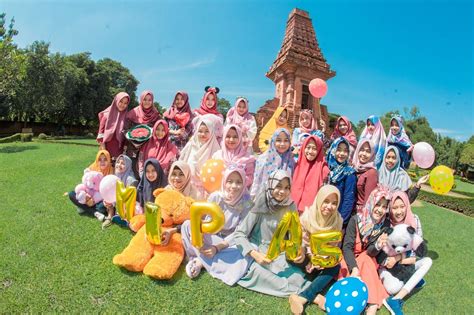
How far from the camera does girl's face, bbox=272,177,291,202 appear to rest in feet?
11.2

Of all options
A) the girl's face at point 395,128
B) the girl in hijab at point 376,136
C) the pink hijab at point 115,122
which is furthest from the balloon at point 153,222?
the girl's face at point 395,128

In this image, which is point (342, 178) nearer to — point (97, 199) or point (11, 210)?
point (97, 199)

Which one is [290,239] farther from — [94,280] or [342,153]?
[94,280]

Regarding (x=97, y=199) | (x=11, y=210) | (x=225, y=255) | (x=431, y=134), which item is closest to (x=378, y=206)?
(x=225, y=255)

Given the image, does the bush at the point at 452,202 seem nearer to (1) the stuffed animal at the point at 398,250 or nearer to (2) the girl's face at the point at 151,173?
(1) the stuffed animal at the point at 398,250

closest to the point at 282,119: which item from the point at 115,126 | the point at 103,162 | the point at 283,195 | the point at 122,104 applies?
the point at 283,195

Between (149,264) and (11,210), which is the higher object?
(149,264)

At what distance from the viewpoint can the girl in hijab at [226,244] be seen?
11.2ft

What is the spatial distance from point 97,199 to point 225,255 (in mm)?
2677

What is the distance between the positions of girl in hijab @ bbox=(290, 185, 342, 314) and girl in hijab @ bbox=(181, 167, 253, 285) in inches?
28.5

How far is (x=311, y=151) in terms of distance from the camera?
432cm

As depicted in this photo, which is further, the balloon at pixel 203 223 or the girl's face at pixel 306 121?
the girl's face at pixel 306 121

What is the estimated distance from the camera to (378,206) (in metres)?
3.62

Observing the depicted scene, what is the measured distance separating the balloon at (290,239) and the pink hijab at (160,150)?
2678mm
